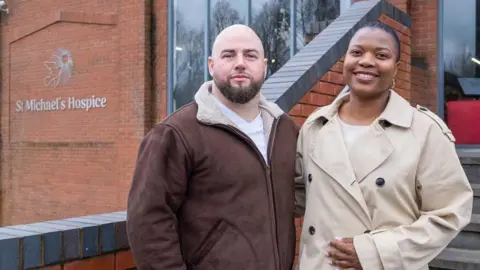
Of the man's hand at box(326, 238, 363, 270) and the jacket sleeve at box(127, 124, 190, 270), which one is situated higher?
the jacket sleeve at box(127, 124, 190, 270)

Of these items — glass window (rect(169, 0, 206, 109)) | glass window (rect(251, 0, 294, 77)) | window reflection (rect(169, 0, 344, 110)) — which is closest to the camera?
window reflection (rect(169, 0, 344, 110))

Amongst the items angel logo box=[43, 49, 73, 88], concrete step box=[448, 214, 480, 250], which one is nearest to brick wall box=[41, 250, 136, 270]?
concrete step box=[448, 214, 480, 250]

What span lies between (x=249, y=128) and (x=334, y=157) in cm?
34

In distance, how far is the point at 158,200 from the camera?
1820 mm

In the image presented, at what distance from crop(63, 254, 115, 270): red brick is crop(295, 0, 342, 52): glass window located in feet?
19.7

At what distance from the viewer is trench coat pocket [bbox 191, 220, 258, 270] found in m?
1.90

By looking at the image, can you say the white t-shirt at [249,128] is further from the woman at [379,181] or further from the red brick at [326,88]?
the red brick at [326,88]

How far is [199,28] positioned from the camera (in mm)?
9453

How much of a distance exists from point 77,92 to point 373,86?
931 cm

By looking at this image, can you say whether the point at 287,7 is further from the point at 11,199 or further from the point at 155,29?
the point at 11,199

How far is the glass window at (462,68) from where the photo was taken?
Answer: 257 inches

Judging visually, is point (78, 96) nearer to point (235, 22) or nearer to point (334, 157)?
point (235, 22)

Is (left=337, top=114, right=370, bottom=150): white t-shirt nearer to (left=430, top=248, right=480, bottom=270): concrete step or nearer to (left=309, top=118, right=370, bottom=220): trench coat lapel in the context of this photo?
(left=309, top=118, right=370, bottom=220): trench coat lapel

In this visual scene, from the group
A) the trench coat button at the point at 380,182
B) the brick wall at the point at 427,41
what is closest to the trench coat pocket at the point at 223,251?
the trench coat button at the point at 380,182
